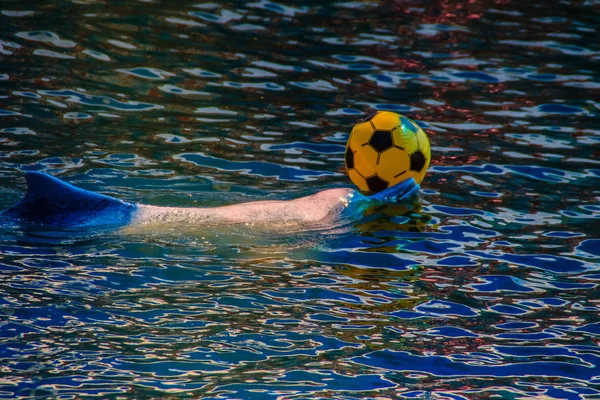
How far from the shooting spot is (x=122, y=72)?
36.7 feet

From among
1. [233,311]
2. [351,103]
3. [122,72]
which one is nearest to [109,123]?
[122,72]

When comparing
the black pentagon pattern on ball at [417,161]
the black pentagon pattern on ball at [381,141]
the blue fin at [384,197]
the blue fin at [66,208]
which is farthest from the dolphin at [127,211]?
the black pentagon pattern on ball at [417,161]

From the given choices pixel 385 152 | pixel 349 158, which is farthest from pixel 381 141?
pixel 349 158

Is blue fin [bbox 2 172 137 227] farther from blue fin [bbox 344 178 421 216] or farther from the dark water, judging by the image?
blue fin [bbox 344 178 421 216]

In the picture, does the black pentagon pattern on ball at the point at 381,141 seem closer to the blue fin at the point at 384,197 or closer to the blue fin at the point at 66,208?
the blue fin at the point at 384,197

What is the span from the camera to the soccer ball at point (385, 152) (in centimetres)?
750

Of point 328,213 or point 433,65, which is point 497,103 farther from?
point 328,213

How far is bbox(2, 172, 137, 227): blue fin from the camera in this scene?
21.6ft

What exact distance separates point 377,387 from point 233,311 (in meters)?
1.26

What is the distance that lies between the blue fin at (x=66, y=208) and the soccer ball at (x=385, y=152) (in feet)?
6.66

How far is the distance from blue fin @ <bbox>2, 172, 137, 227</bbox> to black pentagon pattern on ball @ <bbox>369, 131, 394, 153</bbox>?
Answer: 214cm

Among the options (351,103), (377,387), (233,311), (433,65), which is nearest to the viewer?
(377,387)

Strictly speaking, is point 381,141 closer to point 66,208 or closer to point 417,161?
point 417,161

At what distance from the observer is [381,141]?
7.50 metres
